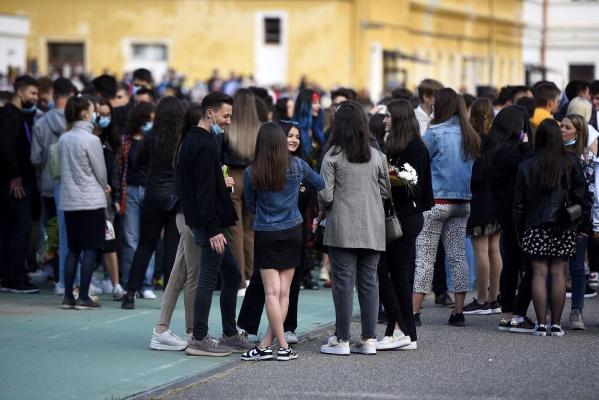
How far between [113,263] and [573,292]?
4.52 meters

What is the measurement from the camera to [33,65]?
36219mm

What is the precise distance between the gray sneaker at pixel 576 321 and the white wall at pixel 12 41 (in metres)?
24.1

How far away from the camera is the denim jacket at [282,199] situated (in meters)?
11.1

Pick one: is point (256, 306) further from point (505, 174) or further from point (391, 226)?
point (505, 174)

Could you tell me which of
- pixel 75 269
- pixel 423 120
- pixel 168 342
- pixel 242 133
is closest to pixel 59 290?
pixel 75 269

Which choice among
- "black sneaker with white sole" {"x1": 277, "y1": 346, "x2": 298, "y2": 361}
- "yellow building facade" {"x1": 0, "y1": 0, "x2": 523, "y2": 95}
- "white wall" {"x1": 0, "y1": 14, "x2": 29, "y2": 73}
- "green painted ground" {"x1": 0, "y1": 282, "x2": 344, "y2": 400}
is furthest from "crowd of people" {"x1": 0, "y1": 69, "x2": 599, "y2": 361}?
"yellow building facade" {"x1": 0, "y1": 0, "x2": 523, "y2": 95}

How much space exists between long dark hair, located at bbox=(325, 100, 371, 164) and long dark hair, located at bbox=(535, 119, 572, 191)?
1876 mm

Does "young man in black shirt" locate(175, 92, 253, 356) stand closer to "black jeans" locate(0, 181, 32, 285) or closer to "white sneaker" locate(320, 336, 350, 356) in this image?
"white sneaker" locate(320, 336, 350, 356)

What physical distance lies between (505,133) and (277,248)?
10.5 ft

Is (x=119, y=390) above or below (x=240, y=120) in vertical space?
below

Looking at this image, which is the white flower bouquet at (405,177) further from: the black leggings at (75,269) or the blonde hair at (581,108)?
the blonde hair at (581,108)

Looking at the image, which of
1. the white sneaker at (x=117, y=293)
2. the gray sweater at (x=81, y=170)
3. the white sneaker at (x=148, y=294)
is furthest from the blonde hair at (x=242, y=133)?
the white sneaker at (x=117, y=293)

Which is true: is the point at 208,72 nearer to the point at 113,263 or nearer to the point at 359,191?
the point at 113,263

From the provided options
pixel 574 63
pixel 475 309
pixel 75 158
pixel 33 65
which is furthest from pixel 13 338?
pixel 574 63
